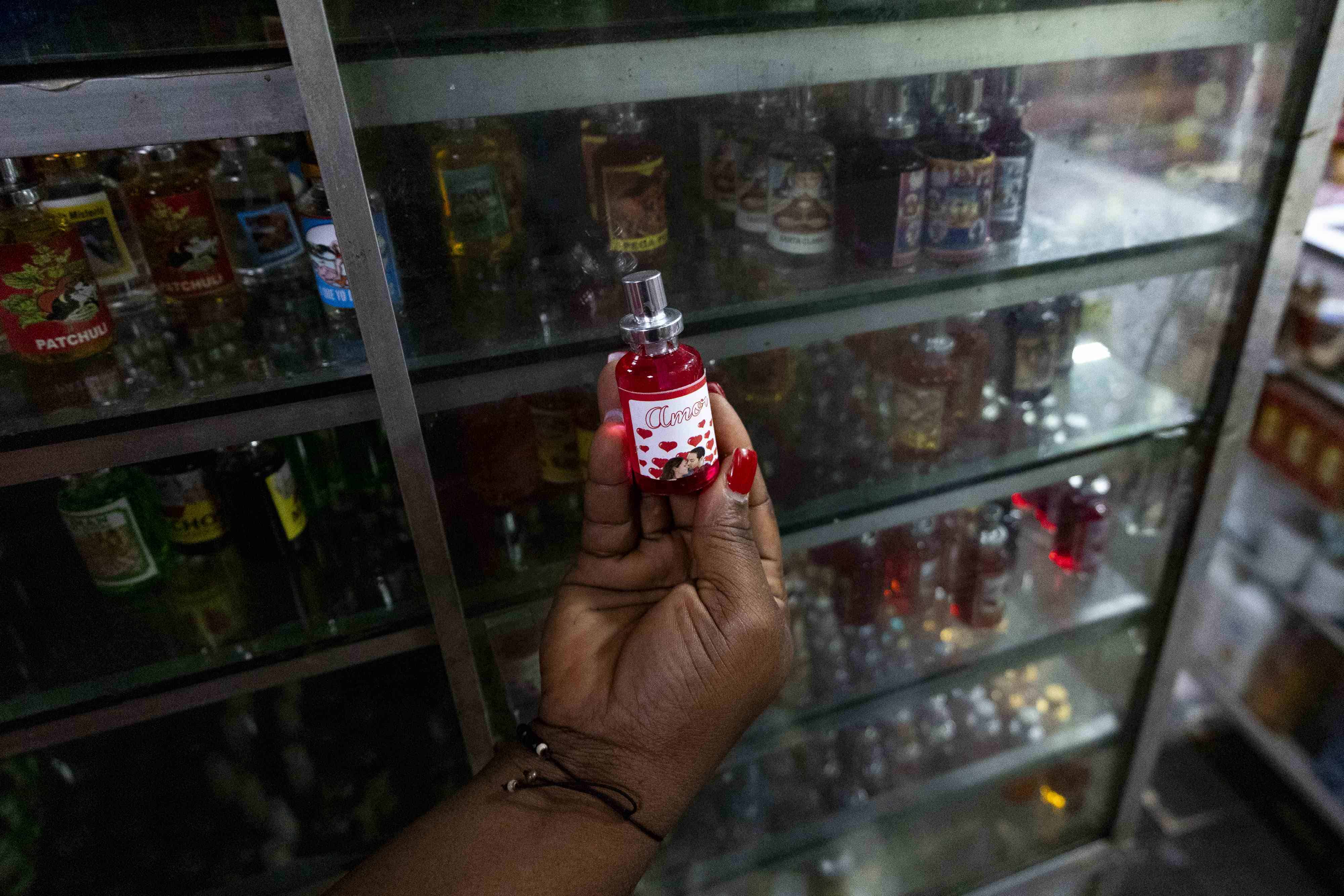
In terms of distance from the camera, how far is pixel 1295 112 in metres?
1.27

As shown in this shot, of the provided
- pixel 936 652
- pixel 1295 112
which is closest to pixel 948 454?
pixel 936 652

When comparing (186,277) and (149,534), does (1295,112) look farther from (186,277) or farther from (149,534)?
(149,534)

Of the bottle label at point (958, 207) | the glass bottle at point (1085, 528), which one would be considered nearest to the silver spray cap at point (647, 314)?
the bottle label at point (958, 207)

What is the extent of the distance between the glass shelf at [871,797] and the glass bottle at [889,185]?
905 mm

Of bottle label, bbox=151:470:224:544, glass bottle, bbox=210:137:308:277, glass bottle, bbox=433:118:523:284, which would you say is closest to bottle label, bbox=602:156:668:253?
glass bottle, bbox=433:118:523:284

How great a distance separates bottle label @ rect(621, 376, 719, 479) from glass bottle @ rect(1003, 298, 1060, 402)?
32.6 inches

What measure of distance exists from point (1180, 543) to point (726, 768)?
1.00 metres

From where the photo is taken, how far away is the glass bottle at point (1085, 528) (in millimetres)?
1739

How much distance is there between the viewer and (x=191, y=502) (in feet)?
4.27

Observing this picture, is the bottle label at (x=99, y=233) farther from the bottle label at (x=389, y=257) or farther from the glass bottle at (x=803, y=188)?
the glass bottle at (x=803, y=188)

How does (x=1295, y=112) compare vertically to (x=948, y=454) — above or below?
above

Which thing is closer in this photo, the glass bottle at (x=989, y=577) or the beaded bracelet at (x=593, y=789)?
the beaded bracelet at (x=593, y=789)

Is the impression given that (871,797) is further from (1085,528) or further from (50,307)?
(50,307)

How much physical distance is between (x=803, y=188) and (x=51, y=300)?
1.03 m
